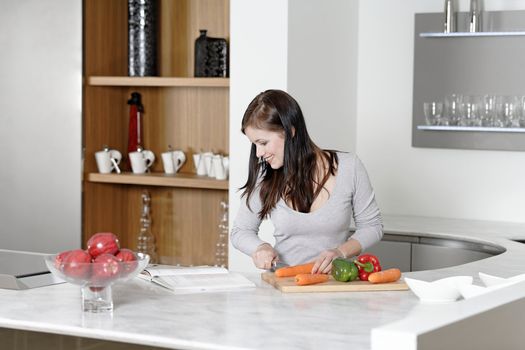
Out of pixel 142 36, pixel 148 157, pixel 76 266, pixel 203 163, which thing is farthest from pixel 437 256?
pixel 76 266

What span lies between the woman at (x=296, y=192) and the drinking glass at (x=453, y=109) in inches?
56.8

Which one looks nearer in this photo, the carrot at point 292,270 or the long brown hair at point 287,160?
the carrot at point 292,270

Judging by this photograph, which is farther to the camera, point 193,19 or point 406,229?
point 193,19

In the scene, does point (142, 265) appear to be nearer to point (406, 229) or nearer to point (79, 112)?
point (406, 229)

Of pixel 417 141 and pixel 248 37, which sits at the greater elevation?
pixel 248 37

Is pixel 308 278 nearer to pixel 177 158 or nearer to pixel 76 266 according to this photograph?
pixel 76 266

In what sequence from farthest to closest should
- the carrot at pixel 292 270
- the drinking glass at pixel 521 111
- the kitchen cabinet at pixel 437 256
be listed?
the drinking glass at pixel 521 111, the kitchen cabinet at pixel 437 256, the carrot at pixel 292 270

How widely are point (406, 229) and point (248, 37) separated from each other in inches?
45.0

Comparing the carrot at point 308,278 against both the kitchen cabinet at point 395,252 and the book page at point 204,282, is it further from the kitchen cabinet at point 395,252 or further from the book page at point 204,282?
the kitchen cabinet at point 395,252

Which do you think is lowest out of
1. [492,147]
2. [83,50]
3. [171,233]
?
[171,233]

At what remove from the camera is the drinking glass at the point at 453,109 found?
188 inches

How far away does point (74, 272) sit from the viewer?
8.18ft

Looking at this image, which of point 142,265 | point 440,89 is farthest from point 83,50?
point 142,265

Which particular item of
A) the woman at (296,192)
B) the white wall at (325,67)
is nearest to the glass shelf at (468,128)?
the white wall at (325,67)
